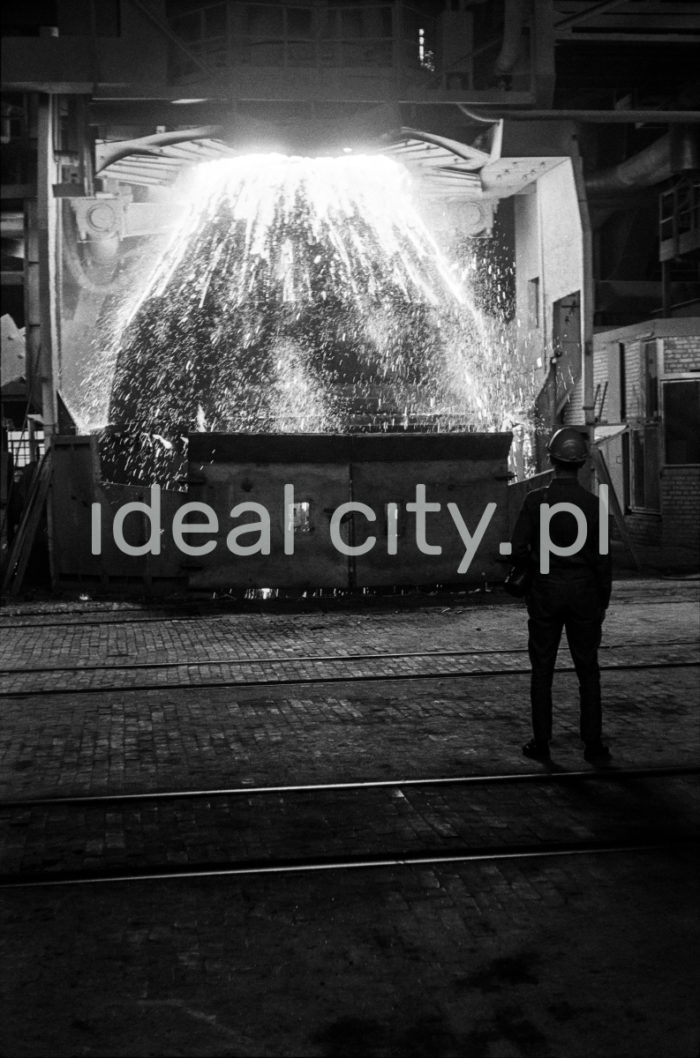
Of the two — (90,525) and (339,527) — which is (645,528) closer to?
(339,527)

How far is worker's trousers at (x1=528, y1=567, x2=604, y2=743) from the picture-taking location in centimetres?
598

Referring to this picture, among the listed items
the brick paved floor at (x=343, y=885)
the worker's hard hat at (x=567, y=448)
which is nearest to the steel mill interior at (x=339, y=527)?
the brick paved floor at (x=343, y=885)

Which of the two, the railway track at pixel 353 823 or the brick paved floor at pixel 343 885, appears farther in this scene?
the railway track at pixel 353 823

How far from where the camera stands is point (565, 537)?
6.00 meters

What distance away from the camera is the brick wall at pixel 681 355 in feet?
57.1

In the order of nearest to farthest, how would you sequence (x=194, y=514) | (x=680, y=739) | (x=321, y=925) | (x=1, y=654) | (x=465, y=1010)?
1. (x=465, y=1010)
2. (x=321, y=925)
3. (x=680, y=739)
4. (x=1, y=654)
5. (x=194, y=514)

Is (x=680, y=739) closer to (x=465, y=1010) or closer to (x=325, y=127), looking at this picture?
(x=465, y=1010)

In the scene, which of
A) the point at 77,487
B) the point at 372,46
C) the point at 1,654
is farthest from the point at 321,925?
the point at 372,46

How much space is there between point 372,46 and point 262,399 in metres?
4.68

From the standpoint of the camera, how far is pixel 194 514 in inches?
492

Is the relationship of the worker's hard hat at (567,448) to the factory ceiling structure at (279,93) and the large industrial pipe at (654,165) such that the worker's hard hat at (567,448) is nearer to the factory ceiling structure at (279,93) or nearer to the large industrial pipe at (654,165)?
the factory ceiling structure at (279,93)

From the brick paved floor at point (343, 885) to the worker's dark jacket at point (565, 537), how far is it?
0.94 meters

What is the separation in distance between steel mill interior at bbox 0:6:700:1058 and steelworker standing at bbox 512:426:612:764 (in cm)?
6

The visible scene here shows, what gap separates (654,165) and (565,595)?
1527 centimetres
